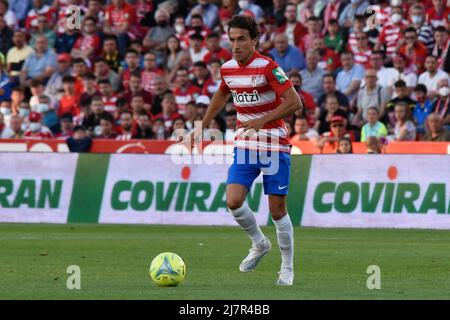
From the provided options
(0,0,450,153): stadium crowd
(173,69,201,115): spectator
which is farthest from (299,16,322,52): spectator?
(173,69,201,115): spectator

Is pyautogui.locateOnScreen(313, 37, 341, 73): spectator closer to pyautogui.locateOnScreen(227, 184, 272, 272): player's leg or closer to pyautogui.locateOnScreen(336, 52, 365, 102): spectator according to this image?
pyautogui.locateOnScreen(336, 52, 365, 102): spectator

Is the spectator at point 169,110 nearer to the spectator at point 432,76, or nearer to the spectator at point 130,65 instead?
the spectator at point 130,65

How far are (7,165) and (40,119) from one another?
150 inches

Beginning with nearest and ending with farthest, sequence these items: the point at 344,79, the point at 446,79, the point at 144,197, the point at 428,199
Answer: the point at 428,199
the point at 144,197
the point at 446,79
the point at 344,79

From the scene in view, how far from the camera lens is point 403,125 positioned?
20797mm

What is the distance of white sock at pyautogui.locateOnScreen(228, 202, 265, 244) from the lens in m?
11.2

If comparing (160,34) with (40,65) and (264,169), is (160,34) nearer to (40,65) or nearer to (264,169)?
(40,65)

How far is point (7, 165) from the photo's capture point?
20.3 metres

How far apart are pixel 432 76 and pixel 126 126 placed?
5831 millimetres

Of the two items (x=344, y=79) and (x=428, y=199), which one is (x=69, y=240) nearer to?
(x=428, y=199)

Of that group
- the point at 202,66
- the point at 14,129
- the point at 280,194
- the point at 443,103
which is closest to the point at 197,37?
the point at 202,66

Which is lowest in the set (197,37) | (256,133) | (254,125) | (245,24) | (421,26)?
(197,37)

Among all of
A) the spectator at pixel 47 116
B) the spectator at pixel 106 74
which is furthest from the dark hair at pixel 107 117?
the spectator at pixel 106 74
